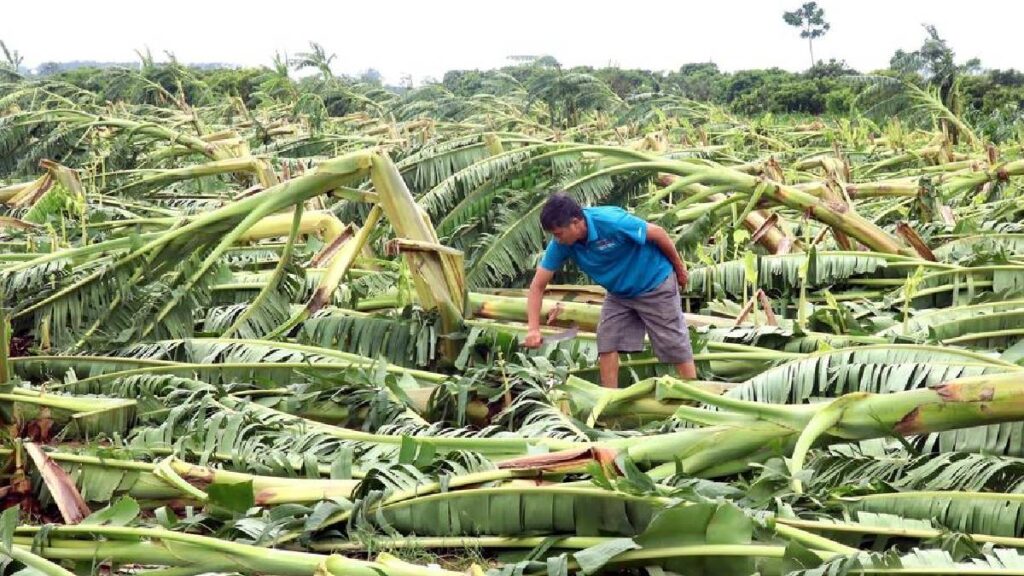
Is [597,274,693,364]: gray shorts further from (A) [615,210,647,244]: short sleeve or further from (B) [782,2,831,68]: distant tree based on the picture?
(B) [782,2,831,68]: distant tree

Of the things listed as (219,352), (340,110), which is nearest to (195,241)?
(219,352)

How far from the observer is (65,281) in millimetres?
5484

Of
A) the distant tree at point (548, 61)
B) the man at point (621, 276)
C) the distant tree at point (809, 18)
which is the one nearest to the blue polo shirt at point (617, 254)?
the man at point (621, 276)

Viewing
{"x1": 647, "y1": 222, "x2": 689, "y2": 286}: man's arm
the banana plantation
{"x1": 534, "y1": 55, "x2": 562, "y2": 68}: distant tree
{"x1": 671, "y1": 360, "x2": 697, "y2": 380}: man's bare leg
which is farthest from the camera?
{"x1": 534, "y1": 55, "x2": 562, "y2": 68}: distant tree

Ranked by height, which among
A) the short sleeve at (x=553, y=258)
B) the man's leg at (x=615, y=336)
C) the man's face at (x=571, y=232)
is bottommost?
the man's leg at (x=615, y=336)

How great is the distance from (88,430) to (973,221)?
19.5 ft

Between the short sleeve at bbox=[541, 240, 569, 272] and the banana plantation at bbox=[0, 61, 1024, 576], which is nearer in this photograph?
the banana plantation at bbox=[0, 61, 1024, 576]

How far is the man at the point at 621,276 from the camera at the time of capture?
496 centimetres

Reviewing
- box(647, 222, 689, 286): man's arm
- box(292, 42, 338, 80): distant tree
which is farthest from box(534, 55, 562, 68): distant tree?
box(647, 222, 689, 286): man's arm

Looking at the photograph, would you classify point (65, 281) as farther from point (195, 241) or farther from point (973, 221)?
point (973, 221)

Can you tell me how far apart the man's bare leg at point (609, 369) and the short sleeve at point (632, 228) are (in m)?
0.53

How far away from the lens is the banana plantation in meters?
2.99

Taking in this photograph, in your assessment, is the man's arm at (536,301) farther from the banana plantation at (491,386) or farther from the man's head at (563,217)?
the man's head at (563,217)

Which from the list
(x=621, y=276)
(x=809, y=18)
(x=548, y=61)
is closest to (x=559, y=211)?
(x=621, y=276)
